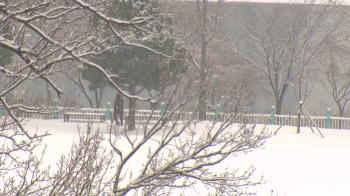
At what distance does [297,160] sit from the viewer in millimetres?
18594

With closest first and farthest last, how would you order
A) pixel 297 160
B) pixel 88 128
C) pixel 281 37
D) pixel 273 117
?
pixel 88 128, pixel 297 160, pixel 273 117, pixel 281 37

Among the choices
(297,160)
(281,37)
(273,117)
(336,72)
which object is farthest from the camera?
(281,37)

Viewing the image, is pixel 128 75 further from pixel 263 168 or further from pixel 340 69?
pixel 340 69

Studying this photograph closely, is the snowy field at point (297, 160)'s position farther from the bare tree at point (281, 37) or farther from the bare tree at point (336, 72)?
the bare tree at point (336, 72)

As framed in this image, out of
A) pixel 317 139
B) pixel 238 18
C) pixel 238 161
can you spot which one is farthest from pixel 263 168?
pixel 238 18

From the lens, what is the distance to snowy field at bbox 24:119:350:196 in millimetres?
14898

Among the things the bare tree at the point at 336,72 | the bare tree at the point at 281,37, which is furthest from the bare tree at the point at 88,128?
the bare tree at the point at 336,72

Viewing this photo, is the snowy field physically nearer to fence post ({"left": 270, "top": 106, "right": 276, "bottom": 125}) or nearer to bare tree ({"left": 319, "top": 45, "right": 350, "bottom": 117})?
fence post ({"left": 270, "top": 106, "right": 276, "bottom": 125})

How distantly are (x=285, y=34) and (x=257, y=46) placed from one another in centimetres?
199

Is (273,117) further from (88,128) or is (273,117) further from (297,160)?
(88,128)

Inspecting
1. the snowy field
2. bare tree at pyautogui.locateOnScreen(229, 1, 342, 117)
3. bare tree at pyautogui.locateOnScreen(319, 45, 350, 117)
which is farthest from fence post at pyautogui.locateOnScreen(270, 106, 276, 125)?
bare tree at pyautogui.locateOnScreen(319, 45, 350, 117)

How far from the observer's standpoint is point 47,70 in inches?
242

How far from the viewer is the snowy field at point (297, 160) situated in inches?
587

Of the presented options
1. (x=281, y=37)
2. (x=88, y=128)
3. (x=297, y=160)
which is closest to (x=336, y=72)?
(x=281, y=37)
